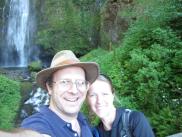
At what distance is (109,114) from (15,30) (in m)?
21.4

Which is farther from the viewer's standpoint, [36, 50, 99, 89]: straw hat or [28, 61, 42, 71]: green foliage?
[28, 61, 42, 71]: green foliage

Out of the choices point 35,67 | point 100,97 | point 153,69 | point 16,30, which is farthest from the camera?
point 16,30

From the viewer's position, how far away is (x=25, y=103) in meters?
14.3

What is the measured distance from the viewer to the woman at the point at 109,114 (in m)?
2.65

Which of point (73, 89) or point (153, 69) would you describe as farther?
point (153, 69)

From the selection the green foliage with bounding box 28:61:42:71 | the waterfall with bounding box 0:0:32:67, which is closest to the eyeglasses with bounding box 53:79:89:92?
the green foliage with bounding box 28:61:42:71

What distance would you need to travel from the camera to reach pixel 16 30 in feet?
77.2

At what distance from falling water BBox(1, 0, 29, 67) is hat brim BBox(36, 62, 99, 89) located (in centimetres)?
2096

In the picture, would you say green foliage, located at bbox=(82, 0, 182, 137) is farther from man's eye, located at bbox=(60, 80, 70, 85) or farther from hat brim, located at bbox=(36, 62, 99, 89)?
man's eye, located at bbox=(60, 80, 70, 85)

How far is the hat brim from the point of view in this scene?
7.57 ft

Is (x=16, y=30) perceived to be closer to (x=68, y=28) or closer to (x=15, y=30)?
(x=15, y=30)

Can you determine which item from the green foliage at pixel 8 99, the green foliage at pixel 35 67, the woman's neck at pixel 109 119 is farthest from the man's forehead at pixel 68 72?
the green foliage at pixel 35 67

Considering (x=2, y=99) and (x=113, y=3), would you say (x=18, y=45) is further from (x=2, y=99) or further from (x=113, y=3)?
(x=2, y=99)

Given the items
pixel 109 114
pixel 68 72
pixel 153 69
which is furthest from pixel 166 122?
pixel 68 72
